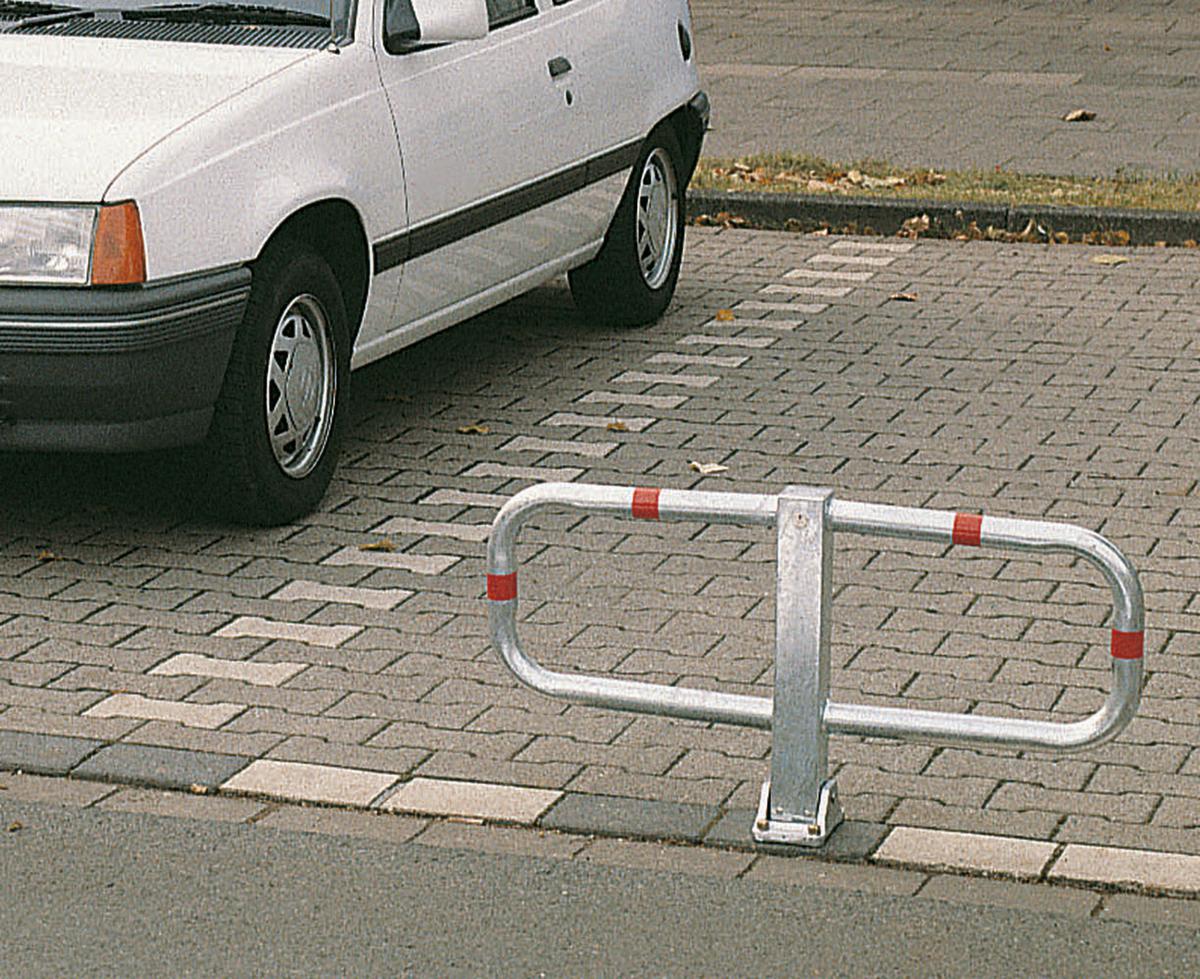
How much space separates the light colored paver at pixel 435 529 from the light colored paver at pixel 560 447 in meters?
0.92

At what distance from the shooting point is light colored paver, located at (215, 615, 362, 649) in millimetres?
6680

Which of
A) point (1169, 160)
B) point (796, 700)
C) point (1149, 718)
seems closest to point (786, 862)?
point (796, 700)

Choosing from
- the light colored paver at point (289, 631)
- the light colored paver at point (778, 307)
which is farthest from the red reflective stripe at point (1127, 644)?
the light colored paver at point (778, 307)

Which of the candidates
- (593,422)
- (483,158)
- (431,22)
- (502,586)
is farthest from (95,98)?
(502,586)

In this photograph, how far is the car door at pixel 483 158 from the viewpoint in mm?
8141

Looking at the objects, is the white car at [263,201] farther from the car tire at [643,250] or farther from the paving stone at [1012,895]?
the paving stone at [1012,895]

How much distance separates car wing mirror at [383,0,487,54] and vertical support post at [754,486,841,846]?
10.3 feet

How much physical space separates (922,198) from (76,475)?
596cm

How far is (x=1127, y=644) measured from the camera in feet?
16.4

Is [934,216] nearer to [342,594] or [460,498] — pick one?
[460,498]

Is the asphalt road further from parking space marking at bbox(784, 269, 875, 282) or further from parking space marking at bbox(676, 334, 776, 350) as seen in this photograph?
parking space marking at bbox(784, 269, 875, 282)

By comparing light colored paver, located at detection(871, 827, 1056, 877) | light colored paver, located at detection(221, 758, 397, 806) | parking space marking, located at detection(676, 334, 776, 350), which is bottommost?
parking space marking, located at detection(676, 334, 776, 350)

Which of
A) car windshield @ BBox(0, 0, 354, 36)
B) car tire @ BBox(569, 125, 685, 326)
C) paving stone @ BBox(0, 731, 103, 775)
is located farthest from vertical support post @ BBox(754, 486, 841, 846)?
car tire @ BBox(569, 125, 685, 326)

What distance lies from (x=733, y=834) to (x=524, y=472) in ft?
10.3
